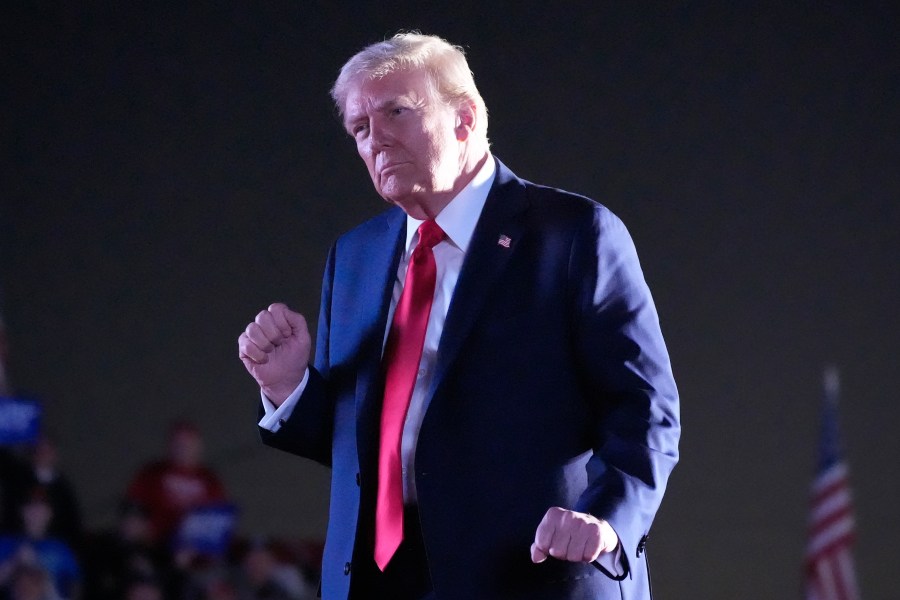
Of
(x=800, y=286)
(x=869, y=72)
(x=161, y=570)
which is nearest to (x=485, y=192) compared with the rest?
(x=161, y=570)

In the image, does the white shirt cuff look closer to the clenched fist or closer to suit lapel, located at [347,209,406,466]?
suit lapel, located at [347,209,406,466]

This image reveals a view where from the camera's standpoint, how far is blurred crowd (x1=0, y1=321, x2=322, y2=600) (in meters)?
4.74

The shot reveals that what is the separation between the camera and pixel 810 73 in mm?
7129

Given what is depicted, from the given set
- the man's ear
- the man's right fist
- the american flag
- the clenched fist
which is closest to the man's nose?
the man's ear

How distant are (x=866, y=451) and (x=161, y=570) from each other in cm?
390

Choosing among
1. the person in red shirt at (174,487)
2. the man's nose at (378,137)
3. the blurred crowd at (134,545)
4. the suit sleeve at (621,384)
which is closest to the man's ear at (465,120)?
the man's nose at (378,137)

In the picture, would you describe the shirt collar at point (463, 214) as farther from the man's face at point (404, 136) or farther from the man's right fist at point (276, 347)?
the man's right fist at point (276, 347)

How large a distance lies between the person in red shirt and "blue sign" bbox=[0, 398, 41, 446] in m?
0.45

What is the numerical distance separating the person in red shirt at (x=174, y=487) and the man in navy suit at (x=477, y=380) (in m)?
3.55

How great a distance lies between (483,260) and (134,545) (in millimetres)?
3733

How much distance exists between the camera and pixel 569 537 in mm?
1389

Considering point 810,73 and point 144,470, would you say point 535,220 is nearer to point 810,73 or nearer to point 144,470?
point 144,470

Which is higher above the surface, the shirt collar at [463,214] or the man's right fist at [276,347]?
the shirt collar at [463,214]

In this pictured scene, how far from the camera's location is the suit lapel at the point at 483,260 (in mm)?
1587
